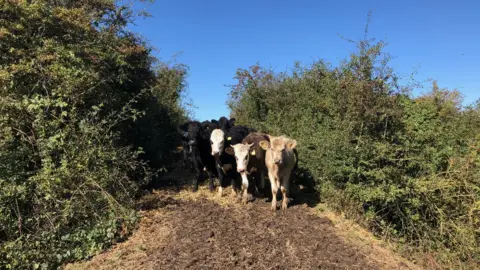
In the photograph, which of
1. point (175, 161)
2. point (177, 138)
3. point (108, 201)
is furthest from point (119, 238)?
point (177, 138)

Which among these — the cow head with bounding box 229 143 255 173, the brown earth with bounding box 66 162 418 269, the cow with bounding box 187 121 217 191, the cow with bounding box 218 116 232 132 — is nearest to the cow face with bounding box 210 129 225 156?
the cow with bounding box 187 121 217 191

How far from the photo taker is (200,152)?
9.25 metres

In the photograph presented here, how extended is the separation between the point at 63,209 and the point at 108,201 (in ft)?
2.50

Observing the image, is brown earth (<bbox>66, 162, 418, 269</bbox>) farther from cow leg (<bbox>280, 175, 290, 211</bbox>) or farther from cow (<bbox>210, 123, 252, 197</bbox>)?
cow (<bbox>210, 123, 252, 197</bbox>)

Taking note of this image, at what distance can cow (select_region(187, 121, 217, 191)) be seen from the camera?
9008 mm

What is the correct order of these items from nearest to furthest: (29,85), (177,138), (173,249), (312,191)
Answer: (173,249) → (29,85) → (312,191) → (177,138)

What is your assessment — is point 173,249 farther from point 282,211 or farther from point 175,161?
point 175,161

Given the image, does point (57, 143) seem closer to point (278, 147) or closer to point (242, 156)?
Answer: point (242, 156)

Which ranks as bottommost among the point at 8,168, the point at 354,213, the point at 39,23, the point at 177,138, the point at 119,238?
the point at 119,238

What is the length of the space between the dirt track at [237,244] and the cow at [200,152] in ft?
6.43

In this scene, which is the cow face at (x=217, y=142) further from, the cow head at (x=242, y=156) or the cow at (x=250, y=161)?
the cow head at (x=242, y=156)

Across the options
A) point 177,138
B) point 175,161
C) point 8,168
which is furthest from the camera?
point 177,138

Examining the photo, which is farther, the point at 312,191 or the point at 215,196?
the point at 312,191

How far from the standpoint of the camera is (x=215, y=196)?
27.4 ft
